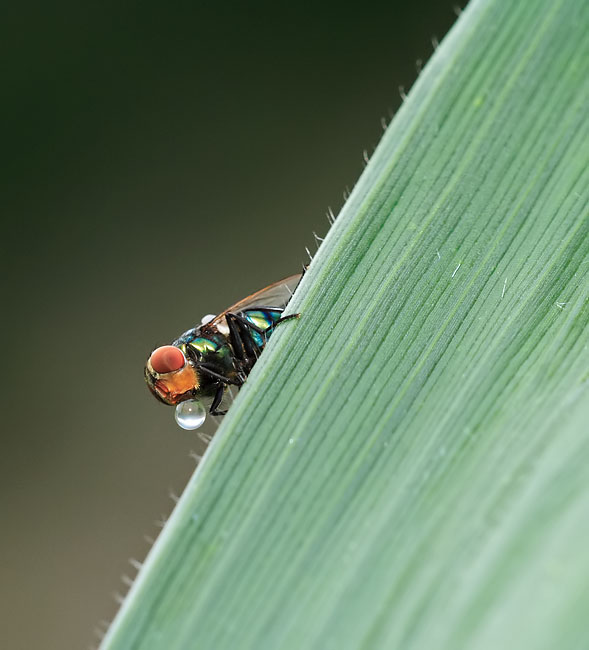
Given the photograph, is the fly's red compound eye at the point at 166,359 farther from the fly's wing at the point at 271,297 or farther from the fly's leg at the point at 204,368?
the fly's wing at the point at 271,297

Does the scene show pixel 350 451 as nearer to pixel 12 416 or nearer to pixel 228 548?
pixel 228 548

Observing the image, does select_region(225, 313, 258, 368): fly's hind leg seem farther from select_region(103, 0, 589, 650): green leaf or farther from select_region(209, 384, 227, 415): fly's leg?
select_region(103, 0, 589, 650): green leaf

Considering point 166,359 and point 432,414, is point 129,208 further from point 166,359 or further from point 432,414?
A: point 432,414

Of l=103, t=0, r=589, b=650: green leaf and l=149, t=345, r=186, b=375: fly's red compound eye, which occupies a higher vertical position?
l=103, t=0, r=589, b=650: green leaf

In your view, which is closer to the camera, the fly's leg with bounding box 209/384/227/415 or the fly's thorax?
the fly's thorax

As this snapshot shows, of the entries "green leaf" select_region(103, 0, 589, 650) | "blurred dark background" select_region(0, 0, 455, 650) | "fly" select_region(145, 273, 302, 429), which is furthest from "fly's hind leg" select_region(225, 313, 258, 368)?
"blurred dark background" select_region(0, 0, 455, 650)

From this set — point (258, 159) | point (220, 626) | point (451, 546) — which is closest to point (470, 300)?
point (451, 546)

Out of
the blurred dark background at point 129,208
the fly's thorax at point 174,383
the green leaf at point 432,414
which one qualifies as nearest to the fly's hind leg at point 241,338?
the fly's thorax at point 174,383
